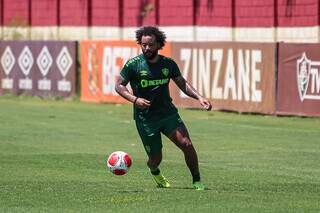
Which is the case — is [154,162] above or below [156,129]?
below

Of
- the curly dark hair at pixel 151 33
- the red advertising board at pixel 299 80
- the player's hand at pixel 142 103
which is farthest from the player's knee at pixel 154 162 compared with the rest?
the red advertising board at pixel 299 80

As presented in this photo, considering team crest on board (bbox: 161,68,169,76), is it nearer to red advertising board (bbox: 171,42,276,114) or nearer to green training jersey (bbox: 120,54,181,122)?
green training jersey (bbox: 120,54,181,122)

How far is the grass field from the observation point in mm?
12359

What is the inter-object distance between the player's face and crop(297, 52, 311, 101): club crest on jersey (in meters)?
14.5

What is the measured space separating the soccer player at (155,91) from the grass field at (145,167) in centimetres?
62

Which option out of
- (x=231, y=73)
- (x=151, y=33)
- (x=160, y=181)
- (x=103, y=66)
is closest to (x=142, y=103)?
(x=151, y=33)

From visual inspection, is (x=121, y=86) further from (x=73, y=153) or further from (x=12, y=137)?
(x=12, y=137)

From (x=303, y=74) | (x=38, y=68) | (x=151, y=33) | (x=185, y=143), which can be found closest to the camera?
(x=151, y=33)

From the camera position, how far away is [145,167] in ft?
57.5

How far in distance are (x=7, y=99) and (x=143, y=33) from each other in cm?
2656

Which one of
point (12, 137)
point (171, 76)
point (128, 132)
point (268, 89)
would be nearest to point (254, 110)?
point (268, 89)

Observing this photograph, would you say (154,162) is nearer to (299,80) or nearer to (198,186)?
(198,186)

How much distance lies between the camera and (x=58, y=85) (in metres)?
38.3

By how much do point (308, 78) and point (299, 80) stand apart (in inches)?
17.0
